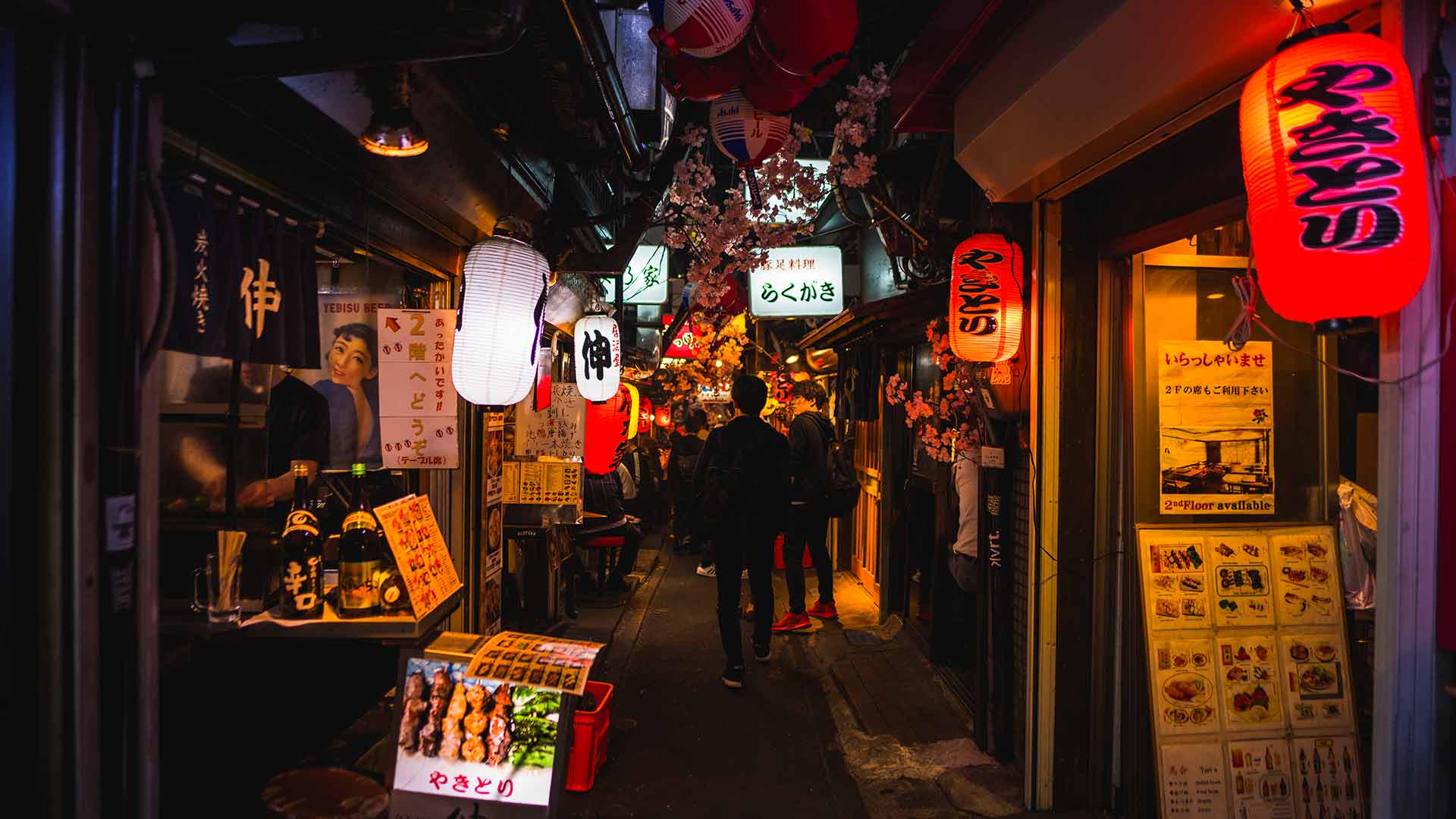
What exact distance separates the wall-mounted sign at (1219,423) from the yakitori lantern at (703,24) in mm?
3688

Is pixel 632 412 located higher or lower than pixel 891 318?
lower

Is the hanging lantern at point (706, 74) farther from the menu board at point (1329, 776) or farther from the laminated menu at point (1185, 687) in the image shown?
the menu board at point (1329, 776)

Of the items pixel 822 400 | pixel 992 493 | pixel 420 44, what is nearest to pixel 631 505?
pixel 822 400

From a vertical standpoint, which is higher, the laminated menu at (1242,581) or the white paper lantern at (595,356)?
the white paper lantern at (595,356)

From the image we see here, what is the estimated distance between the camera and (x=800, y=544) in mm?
9719

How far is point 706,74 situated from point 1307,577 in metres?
5.51

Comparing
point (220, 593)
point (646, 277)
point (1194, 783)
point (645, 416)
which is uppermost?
point (646, 277)

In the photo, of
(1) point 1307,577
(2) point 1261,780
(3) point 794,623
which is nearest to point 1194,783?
(2) point 1261,780

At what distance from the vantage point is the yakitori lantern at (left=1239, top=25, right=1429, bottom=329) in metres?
2.19

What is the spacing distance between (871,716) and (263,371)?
6167 mm

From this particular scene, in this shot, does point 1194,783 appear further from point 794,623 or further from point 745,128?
point 745,128

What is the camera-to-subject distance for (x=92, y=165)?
2.13 meters

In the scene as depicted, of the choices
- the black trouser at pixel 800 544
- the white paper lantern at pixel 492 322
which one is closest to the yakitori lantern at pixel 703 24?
the white paper lantern at pixel 492 322

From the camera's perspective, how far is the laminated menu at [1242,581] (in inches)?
180
